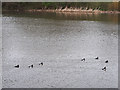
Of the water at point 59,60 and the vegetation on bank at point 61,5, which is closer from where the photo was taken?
the water at point 59,60

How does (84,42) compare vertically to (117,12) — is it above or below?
below

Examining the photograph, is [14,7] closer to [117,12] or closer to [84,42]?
[117,12]

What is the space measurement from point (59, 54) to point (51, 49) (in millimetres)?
1840

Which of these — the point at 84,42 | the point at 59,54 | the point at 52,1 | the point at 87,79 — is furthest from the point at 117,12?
the point at 87,79

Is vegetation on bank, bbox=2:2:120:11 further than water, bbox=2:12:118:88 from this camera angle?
Yes

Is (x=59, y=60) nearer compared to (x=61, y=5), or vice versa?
(x=59, y=60)

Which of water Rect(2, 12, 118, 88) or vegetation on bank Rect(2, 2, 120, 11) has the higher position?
vegetation on bank Rect(2, 2, 120, 11)

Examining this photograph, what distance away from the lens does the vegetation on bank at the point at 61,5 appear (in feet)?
236

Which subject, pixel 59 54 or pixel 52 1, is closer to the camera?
pixel 59 54

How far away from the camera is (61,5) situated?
73.8 m

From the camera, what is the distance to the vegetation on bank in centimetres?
7194

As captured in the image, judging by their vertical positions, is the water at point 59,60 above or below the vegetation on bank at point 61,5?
below

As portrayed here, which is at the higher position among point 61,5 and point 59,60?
point 61,5

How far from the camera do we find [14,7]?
247ft
